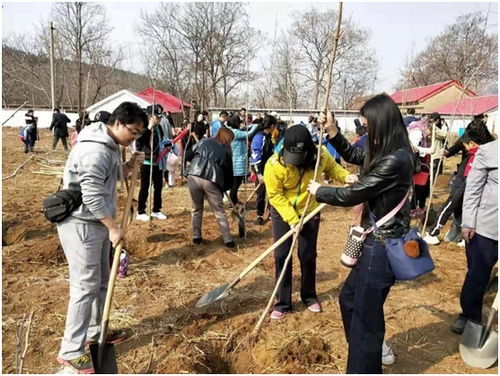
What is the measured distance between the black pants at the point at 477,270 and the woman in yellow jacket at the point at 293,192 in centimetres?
120

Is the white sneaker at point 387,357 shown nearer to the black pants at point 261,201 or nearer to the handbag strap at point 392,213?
the handbag strap at point 392,213

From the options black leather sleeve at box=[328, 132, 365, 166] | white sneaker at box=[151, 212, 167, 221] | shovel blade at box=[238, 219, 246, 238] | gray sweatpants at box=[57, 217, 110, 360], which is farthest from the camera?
white sneaker at box=[151, 212, 167, 221]

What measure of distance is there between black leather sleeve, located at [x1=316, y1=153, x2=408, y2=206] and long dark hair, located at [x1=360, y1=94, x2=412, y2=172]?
7cm

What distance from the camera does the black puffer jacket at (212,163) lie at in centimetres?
490

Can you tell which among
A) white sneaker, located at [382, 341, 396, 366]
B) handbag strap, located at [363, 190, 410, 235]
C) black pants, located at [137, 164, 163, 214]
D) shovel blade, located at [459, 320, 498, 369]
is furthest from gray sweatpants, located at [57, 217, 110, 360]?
black pants, located at [137, 164, 163, 214]

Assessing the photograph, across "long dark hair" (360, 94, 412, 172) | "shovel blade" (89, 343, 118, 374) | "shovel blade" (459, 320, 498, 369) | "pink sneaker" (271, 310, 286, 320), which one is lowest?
"shovel blade" (89, 343, 118, 374)

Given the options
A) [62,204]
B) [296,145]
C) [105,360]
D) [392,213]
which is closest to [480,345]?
[392,213]

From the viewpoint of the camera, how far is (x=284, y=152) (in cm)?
318

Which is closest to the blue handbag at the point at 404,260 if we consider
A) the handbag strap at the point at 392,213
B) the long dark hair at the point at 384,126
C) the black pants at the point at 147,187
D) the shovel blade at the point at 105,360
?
the handbag strap at the point at 392,213

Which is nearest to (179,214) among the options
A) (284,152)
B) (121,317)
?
(121,317)

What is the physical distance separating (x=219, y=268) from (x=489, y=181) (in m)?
3.09

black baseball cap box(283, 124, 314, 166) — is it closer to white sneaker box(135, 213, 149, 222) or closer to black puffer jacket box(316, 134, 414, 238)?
black puffer jacket box(316, 134, 414, 238)

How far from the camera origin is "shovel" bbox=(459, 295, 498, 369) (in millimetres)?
2873

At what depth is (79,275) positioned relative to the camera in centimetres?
261
